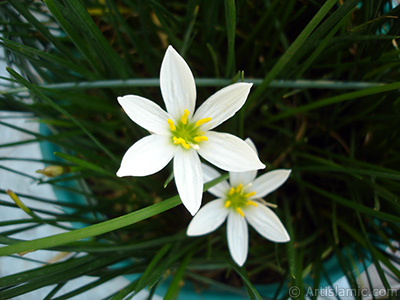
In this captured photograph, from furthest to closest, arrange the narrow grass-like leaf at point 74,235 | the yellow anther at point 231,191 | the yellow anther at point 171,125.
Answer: the yellow anther at point 231,191
the yellow anther at point 171,125
the narrow grass-like leaf at point 74,235

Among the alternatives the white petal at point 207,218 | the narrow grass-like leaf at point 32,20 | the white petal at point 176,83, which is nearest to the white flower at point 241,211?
the white petal at point 207,218

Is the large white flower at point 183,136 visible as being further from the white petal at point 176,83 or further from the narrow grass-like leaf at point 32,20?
the narrow grass-like leaf at point 32,20

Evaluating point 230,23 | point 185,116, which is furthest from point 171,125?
point 230,23

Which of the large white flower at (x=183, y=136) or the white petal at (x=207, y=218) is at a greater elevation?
the large white flower at (x=183, y=136)

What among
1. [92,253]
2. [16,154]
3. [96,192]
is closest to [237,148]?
[92,253]

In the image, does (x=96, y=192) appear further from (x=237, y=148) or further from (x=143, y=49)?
(x=237, y=148)

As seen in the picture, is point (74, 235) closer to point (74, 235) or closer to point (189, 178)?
point (74, 235)
